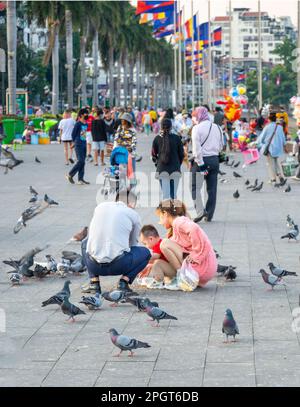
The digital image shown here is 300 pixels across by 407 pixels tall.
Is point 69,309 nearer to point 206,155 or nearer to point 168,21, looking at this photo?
point 206,155

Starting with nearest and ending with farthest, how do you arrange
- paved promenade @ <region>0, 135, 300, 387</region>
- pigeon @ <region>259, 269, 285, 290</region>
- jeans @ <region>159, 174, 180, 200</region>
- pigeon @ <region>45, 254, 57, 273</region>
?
paved promenade @ <region>0, 135, 300, 387</region>
pigeon @ <region>259, 269, 285, 290</region>
pigeon @ <region>45, 254, 57, 273</region>
jeans @ <region>159, 174, 180, 200</region>

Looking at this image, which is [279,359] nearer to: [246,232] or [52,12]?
[246,232]

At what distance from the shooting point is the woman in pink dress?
11.6m

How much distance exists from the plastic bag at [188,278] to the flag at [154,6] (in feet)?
209

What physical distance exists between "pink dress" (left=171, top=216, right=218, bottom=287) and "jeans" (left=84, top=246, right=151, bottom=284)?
0.46 meters

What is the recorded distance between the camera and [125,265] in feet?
36.8

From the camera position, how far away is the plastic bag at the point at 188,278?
453 inches

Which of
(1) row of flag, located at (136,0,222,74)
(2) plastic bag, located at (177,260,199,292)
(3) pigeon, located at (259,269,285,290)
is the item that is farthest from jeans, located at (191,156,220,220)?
(1) row of flag, located at (136,0,222,74)

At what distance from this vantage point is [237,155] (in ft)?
125

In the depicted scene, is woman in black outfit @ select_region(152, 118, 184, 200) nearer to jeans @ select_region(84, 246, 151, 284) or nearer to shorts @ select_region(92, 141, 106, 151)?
jeans @ select_region(84, 246, 151, 284)

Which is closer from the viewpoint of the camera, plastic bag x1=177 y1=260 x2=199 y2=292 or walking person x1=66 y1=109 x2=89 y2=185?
plastic bag x1=177 y1=260 x2=199 y2=292

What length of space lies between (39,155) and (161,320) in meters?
29.5

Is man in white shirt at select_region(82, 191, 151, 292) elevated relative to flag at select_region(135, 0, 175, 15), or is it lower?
lower

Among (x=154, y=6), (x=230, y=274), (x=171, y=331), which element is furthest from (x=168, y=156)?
(x=154, y=6)
